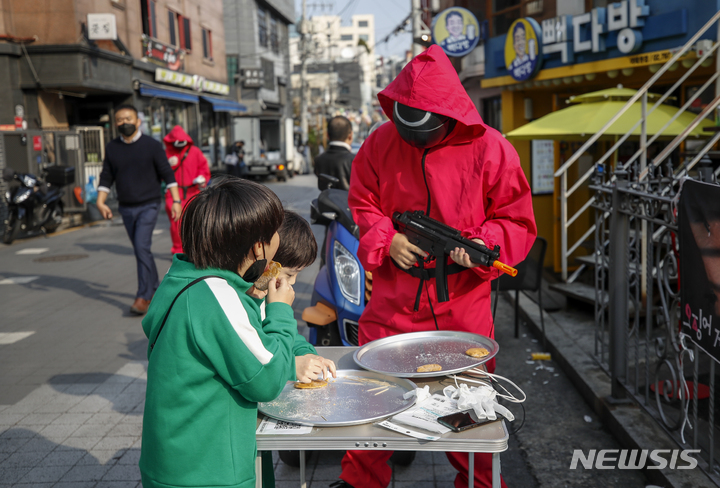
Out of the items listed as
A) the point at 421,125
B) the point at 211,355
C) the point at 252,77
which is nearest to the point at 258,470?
the point at 211,355

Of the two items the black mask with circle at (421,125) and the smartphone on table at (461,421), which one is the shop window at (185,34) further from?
the smartphone on table at (461,421)

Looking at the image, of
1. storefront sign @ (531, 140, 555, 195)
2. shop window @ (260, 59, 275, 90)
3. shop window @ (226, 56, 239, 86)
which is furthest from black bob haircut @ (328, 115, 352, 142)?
shop window @ (260, 59, 275, 90)

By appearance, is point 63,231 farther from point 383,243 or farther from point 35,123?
point 383,243

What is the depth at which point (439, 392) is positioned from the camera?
2172mm

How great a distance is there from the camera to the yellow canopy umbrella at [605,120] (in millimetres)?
7477

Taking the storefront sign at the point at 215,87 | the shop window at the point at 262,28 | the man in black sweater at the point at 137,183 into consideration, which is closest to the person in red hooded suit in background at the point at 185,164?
the man in black sweater at the point at 137,183

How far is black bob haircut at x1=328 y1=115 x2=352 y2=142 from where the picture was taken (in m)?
7.69

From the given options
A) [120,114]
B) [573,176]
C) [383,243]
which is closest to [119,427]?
[383,243]

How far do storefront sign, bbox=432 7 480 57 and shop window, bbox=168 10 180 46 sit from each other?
15908 mm

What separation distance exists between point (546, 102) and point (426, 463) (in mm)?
9312

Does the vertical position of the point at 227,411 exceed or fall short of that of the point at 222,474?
it exceeds it

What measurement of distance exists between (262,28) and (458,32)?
34397 mm

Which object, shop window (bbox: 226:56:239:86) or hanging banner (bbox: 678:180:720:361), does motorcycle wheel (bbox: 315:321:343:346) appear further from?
shop window (bbox: 226:56:239:86)

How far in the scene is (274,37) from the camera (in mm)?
47031
